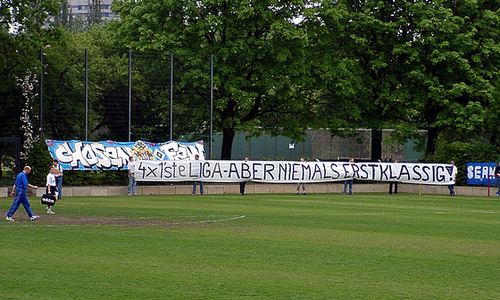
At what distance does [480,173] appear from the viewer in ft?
140

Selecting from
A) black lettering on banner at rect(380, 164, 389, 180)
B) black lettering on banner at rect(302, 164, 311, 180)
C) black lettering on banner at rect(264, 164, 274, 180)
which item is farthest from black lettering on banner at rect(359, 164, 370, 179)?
black lettering on banner at rect(264, 164, 274, 180)

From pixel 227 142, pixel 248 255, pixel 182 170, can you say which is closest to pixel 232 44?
pixel 227 142

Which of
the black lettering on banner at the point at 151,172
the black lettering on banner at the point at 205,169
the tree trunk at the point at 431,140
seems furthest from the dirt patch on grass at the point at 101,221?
the tree trunk at the point at 431,140

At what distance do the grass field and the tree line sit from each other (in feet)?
52.3

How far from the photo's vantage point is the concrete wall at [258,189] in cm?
3594

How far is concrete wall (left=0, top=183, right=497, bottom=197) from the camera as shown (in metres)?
35.9

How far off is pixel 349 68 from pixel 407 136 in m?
5.76

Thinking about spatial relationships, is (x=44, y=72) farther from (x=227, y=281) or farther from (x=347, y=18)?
(x=227, y=281)

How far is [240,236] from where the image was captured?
59.4ft

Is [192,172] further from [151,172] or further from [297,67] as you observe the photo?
[297,67]

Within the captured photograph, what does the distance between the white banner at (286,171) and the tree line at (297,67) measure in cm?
287

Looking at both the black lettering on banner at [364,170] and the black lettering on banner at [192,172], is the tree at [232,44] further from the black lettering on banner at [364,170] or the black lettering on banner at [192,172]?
the black lettering on banner at [364,170]

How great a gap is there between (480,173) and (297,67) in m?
12.5

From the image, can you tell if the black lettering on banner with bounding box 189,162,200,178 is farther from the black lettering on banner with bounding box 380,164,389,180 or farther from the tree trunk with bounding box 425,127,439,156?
the tree trunk with bounding box 425,127,439,156
